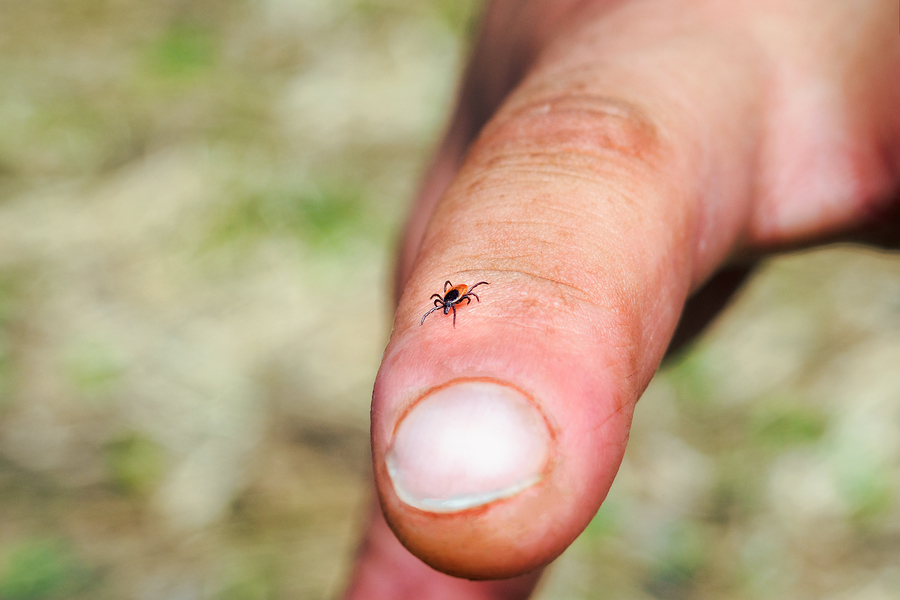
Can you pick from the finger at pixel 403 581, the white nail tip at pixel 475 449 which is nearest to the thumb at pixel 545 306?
the white nail tip at pixel 475 449

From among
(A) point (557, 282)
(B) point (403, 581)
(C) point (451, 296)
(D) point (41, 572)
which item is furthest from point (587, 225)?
(D) point (41, 572)

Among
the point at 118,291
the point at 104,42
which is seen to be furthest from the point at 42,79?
the point at 118,291

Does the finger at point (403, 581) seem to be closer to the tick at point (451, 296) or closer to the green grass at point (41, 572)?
the tick at point (451, 296)

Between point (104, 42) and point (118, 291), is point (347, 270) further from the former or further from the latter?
point (104, 42)

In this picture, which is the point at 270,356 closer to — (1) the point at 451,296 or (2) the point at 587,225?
Result: (1) the point at 451,296

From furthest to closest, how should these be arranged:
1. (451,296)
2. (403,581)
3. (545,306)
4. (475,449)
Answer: (403,581) → (451,296) → (545,306) → (475,449)

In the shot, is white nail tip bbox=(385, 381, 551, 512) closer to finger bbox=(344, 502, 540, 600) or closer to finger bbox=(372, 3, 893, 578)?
finger bbox=(372, 3, 893, 578)
